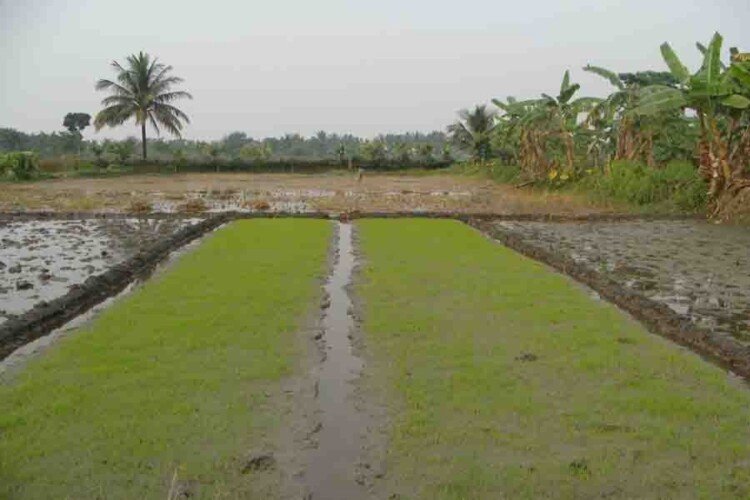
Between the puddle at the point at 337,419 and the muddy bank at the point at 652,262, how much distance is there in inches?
153

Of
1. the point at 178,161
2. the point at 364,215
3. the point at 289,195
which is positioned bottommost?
the point at 364,215

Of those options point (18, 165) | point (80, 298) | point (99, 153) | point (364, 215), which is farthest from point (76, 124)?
point (80, 298)

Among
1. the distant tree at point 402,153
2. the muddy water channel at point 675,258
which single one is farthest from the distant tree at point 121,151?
the muddy water channel at point 675,258

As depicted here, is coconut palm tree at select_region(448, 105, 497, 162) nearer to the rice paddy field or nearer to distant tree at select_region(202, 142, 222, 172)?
distant tree at select_region(202, 142, 222, 172)

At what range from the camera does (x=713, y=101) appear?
18.3 m

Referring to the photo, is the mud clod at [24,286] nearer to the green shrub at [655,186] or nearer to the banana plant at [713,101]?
the banana plant at [713,101]

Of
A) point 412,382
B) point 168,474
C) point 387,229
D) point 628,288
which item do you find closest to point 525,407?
point 412,382

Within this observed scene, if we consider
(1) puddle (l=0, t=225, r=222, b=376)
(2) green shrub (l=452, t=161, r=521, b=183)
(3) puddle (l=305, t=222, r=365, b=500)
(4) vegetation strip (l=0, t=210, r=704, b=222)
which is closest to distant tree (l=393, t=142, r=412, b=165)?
(2) green shrub (l=452, t=161, r=521, b=183)

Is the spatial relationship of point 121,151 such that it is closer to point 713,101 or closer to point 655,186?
point 655,186

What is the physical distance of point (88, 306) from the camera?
9453mm

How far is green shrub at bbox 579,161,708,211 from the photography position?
68.7 feet

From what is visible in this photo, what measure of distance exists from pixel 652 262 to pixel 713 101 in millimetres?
8138

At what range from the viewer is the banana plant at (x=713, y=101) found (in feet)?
57.9

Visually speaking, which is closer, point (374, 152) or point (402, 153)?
point (402, 153)
